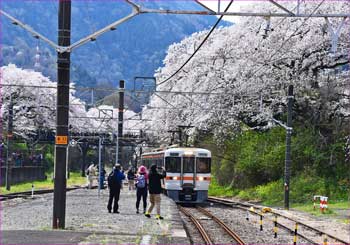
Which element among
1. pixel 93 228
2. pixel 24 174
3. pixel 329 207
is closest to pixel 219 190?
pixel 24 174

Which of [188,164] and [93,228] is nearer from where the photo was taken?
[93,228]

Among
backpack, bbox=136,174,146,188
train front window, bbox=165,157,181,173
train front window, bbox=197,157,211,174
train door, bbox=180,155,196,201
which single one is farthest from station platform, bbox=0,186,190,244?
train front window, bbox=197,157,211,174

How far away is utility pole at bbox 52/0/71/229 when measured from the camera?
46.2 ft

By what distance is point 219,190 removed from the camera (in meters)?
42.1

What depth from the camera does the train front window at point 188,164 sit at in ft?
98.4

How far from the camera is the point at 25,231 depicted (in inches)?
Result: 523

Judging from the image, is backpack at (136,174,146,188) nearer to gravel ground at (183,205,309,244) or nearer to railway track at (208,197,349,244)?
gravel ground at (183,205,309,244)

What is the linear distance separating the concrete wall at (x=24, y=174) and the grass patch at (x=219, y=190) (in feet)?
42.7

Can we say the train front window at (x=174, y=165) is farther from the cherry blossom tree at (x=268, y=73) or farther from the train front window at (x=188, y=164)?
the cherry blossom tree at (x=268, y=73)

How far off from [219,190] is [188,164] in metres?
12.5

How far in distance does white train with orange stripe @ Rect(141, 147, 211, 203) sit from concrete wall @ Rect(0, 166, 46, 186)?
14.2 meters

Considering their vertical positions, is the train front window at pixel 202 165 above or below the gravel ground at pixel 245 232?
above

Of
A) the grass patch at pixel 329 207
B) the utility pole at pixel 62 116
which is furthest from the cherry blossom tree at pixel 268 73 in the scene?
the utility pole at pixel 62 116

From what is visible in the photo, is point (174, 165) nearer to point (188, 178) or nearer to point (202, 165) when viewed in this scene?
point (188, 178)
